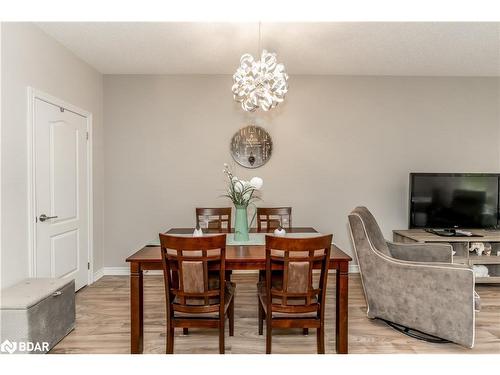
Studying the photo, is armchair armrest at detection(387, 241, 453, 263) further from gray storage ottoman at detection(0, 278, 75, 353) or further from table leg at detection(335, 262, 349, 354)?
gray storage ottoman at detection(0, 278, 75, 353)

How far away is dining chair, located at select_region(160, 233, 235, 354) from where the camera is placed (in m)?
1.76

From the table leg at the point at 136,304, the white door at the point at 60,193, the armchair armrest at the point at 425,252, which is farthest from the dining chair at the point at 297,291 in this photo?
the white door at the point at 60,193

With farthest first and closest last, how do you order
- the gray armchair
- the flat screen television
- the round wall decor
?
1. the round wall decor
2. the flat screen television
3. the gray armchair

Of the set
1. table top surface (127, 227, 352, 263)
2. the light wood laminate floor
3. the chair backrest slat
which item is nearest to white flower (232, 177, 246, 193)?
table top surface (127, 227, 352, 263)

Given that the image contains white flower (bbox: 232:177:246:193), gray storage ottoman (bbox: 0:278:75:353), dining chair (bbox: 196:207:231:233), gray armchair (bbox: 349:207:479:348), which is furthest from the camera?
dining chair (bbox: 196:207:231:233)

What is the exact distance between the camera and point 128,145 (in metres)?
3.98

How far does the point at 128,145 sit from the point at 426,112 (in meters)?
3.88

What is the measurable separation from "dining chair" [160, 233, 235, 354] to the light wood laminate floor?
41 centimetres

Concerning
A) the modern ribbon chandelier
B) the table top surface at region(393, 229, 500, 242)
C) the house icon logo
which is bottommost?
the house icon logo

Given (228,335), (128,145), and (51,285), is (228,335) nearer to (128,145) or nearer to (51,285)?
(51,285)

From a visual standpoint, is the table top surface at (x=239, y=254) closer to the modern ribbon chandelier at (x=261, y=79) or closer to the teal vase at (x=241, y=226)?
the teal vase at (x=241, y=226)

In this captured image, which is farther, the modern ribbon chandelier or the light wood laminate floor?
the modern ribbon chandelier

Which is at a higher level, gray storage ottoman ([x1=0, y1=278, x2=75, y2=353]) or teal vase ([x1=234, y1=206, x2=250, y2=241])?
teal vase ([x1=234, y1=206, x2=250, y2=241])
